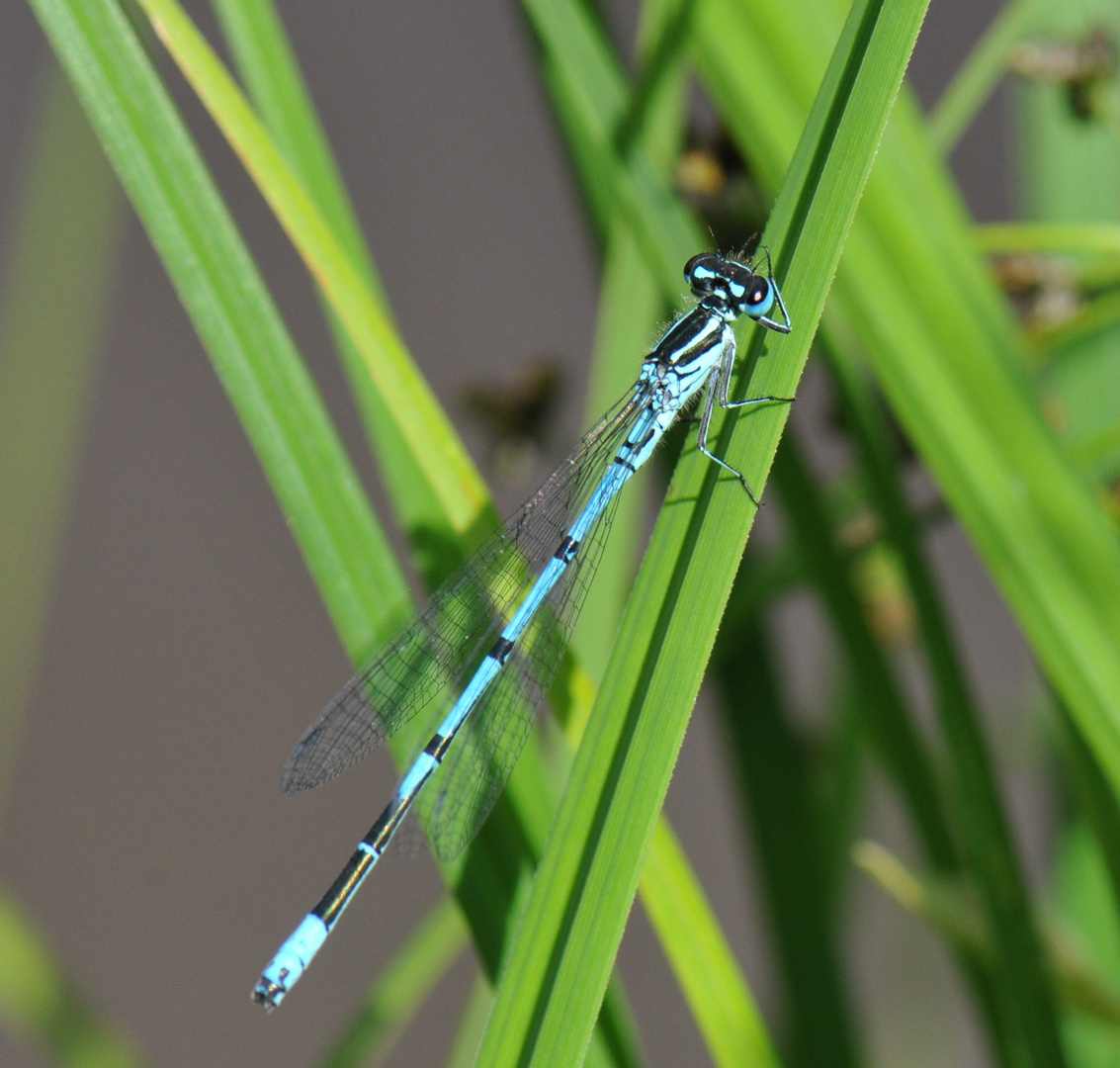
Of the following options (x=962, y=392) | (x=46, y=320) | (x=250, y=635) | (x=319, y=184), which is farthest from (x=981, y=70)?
(x=250, y=635)

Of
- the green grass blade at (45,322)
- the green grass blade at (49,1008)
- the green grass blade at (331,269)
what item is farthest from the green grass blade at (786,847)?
the green grass blade at (45,322)

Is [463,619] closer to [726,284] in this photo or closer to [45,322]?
[726,284]

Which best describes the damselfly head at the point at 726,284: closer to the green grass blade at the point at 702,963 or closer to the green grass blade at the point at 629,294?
the green grass blade at the point at 629,294

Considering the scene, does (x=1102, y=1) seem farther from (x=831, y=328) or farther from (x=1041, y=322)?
(x=831, y=328)

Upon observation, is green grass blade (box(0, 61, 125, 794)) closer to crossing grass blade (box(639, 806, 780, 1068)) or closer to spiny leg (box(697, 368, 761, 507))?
spiny leg (box(697, 368, 761, 507))

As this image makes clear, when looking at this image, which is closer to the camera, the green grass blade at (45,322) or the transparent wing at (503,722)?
the transparent wing at (503,722)

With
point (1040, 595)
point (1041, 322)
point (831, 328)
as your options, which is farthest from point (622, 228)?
point (1040, 595)
